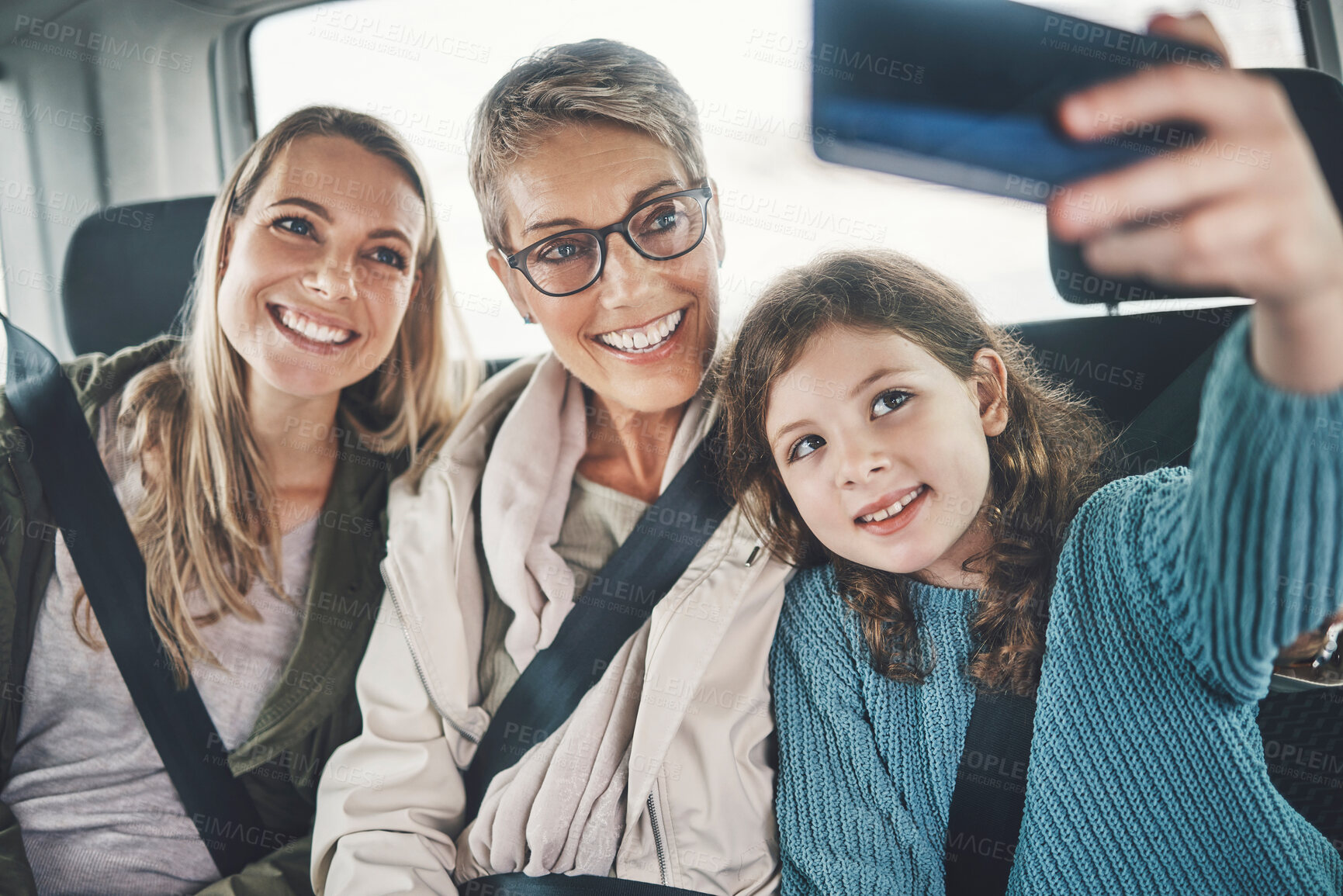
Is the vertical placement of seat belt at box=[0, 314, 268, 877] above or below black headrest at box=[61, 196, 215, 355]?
below

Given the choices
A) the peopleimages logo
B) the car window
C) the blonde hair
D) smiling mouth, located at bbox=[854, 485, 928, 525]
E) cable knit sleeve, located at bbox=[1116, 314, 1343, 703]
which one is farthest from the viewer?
the peopleimages logo

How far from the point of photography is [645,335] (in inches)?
42.1

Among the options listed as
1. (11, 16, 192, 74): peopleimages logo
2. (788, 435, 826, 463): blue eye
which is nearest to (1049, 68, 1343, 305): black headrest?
(788, 435, 826, 463): blue eye

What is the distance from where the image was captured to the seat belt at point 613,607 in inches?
42.8

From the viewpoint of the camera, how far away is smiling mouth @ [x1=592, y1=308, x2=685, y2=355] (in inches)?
41.9

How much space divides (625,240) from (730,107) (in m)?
0.26

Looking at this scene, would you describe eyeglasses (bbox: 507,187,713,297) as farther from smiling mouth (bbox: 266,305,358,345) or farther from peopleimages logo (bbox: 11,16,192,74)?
peopleimages logo (bbox: 11,16,192,74)

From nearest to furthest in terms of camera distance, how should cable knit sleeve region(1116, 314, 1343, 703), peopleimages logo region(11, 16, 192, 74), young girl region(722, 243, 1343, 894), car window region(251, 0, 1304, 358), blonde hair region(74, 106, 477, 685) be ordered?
cable knit sleeve region(1116, 314, 1343, 703), young girl region(722, 243, 1343, 894), car window region(251, 0, 1304, 358), blonde hair region(74, 106, 477, 685), peopleimages logo region(11, 16, 192, 74)

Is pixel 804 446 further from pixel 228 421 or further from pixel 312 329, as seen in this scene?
pixel 228 421

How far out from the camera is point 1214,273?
0.63 meters

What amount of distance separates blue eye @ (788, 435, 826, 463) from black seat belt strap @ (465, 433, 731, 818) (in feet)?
0.56

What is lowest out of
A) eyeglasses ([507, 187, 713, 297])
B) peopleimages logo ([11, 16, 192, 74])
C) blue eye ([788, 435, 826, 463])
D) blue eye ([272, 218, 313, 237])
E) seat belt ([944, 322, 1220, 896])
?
seat belt ([944, 322, 1220, 896])

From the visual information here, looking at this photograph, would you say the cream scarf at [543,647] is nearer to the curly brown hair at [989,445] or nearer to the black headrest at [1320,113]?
the curly brown hair at [989,445]

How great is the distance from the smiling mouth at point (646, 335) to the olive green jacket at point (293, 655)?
478mm
